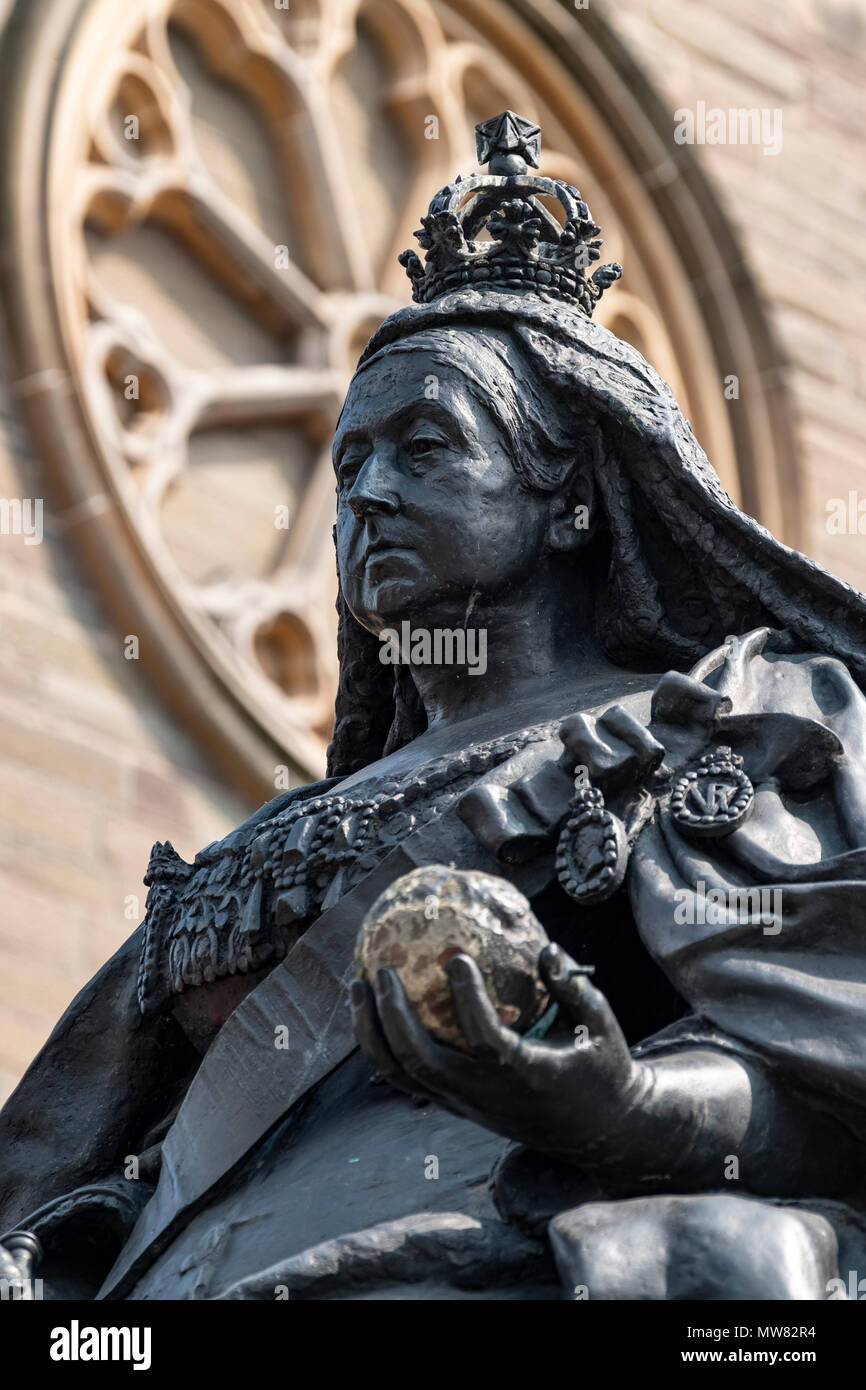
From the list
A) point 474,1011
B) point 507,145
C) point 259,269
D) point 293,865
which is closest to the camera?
point 474,1011

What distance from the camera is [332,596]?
32.6ft

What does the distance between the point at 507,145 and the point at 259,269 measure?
17.5ft

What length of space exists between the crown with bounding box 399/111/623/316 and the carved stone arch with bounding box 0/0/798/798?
4385mm

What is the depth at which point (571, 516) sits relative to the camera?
451cm

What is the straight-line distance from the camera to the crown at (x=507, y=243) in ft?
15.3

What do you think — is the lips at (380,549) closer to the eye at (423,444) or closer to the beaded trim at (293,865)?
the eye at (423,444)

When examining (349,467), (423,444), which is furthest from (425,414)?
(349,467)

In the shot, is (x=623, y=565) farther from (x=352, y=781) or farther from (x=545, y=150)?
(x=545, y=150)

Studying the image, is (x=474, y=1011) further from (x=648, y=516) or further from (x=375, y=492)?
(x=648, y=516)

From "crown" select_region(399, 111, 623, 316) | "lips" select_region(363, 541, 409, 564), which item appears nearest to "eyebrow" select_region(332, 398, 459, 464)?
"lips" select_region(363, 541, 409, 564)

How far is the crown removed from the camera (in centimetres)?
467

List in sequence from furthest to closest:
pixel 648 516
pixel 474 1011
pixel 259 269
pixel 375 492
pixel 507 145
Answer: pixel 259 269, pixel 507 145, pixel 648 516, pixel 375 492, pixel 474 1011

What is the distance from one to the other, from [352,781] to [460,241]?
2.43ft

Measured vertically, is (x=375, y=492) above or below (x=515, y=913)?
above
